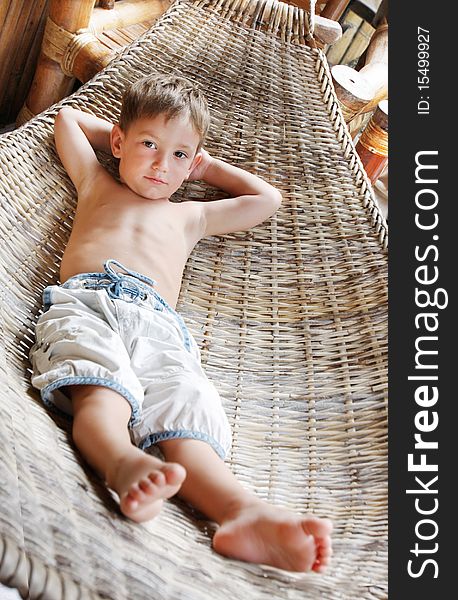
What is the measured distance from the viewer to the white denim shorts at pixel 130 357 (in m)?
1.26

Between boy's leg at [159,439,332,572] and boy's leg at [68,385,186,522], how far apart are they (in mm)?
118

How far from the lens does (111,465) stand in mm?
1094

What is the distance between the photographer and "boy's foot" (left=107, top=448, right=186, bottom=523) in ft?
3.31

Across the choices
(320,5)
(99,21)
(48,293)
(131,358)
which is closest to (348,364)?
(131,358)

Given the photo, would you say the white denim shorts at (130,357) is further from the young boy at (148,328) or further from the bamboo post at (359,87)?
the bamboo post at (359,87)

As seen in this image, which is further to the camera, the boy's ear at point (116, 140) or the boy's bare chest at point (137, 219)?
the boy's ear at point (116, 140)

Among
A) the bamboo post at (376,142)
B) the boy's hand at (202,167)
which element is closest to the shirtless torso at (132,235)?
the boy's hand at (202,167)

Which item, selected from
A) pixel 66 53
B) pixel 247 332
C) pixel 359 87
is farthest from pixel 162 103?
pixel 359 87

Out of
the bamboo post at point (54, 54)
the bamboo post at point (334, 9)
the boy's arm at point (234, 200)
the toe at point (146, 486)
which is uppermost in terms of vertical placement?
the bamboo post at point (334, 9)

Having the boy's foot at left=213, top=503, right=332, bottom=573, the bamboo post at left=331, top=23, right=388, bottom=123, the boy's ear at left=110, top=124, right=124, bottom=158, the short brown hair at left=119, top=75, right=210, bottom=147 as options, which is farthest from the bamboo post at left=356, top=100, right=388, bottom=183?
the boy's foot at left=213, top=503, right=332, bottom=573

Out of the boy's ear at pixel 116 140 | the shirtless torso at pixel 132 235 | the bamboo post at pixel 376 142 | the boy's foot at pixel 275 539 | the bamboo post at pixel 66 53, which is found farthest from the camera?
the bamboo post at pixel 376 142

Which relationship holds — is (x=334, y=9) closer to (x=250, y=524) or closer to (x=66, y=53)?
(x=66, y=53)

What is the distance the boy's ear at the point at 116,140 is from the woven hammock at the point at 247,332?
0.41 ft

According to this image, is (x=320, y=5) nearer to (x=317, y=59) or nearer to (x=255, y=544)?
(x=317, y=59)
